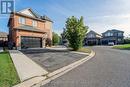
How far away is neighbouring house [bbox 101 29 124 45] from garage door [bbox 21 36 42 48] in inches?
1823

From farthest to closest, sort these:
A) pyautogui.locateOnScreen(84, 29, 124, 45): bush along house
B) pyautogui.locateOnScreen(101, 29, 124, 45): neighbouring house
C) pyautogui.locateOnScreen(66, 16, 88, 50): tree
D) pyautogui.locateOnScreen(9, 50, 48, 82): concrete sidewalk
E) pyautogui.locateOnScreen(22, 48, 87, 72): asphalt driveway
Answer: pyautogui.locateOnScreen(84, 29, 124, 45): bush along house → pyautogui.locateOnScreen(101, 29, 124, 45): neighbouring house → pyautogui.locateOnScreen(66, 16, 88, 50): tree → pyautogui.locateOnScreen(22, 48, 87, 72): asphalt driveway → pyautogui.locateOnScreen(9, 50, 48, 82): concrete sidewalk

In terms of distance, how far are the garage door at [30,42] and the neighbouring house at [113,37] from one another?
1823 inches

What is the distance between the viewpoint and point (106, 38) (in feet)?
260

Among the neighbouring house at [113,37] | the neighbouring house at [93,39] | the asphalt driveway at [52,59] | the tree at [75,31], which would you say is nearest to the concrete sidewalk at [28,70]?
the asphalt driveway at [52,59]

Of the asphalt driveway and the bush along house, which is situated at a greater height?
the bush along house

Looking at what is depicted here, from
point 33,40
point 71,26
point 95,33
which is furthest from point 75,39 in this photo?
point 95,33

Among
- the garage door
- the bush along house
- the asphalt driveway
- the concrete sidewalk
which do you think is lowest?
the concrete sidewalk

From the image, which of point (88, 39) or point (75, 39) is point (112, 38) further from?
point (75, 39)

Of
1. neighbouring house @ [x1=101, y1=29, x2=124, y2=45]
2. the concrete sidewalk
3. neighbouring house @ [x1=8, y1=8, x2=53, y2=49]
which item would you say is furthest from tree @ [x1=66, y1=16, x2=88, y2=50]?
neighbouring house @ [x1=101, y1=29, x2=124, y2=45]

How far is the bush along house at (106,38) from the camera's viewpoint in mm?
77387

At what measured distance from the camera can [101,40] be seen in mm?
79938

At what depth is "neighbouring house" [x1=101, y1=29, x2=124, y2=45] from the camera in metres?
77.1

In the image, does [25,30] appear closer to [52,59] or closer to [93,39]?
[52,59]

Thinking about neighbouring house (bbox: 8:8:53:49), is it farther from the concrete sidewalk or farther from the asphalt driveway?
the concrete sidewalk
